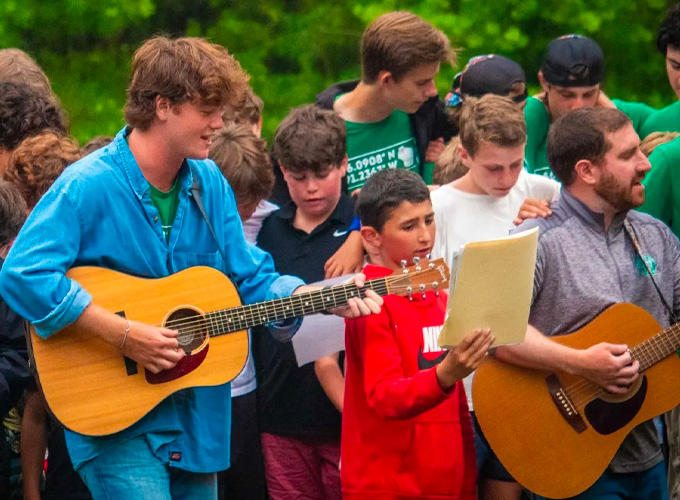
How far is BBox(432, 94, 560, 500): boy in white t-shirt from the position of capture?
530 centimetres

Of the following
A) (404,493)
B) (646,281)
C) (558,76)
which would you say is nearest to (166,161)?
(404,493)

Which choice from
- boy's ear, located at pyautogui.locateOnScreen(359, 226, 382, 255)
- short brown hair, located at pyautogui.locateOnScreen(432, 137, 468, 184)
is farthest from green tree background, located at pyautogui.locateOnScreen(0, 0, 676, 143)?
boy's ear, located at pyautogui.locateOnScreen(359, 226, 382, 255)

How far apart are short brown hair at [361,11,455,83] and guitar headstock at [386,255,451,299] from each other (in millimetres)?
1966

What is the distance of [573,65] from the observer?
6367mm

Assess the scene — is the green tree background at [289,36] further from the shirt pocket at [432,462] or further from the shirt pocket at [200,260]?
the shirt pocket at [432,462]

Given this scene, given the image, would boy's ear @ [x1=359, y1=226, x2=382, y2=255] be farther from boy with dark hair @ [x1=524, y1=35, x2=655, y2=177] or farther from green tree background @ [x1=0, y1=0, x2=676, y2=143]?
green tree background @ [x1=0, y1=0, x2=676, y2=143]

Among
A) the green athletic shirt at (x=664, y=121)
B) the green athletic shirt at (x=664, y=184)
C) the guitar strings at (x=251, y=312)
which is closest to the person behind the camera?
the guitar strings at (x=251, y=312)

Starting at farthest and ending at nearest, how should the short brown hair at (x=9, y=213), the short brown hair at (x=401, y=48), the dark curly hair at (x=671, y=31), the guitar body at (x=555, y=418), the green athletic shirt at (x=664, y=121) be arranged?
1. the green athletic shirt at (x=664, y=121)
2. the short brown hair at (x=401, y=48)
3. the dark curly hair at (x=671, y=31)
4. the short brown hair at (x=9, y=213)
5. the guitar body at (x=555, y=418)

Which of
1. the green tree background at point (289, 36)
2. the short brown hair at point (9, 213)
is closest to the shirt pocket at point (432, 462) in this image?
the short brown hair at point (9, 213)

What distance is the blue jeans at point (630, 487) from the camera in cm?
457

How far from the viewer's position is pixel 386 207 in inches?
180

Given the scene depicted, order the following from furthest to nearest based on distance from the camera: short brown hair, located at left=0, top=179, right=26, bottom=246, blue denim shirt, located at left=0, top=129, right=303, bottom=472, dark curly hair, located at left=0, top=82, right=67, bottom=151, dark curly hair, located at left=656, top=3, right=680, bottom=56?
dark curly hair, located at left=656, top=3, right=680, bottom=56, dark curly hair, located at left=0, top=82, right=67, bottom=151, short brown hair, located at left=0, top=179, right=26, bottom=246, blue denim shirt, located at left=0, top=129, right=303, bottom=472

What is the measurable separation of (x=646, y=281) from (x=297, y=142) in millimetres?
1729

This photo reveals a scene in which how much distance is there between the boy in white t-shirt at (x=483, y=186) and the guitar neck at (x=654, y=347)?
0.89 meters
